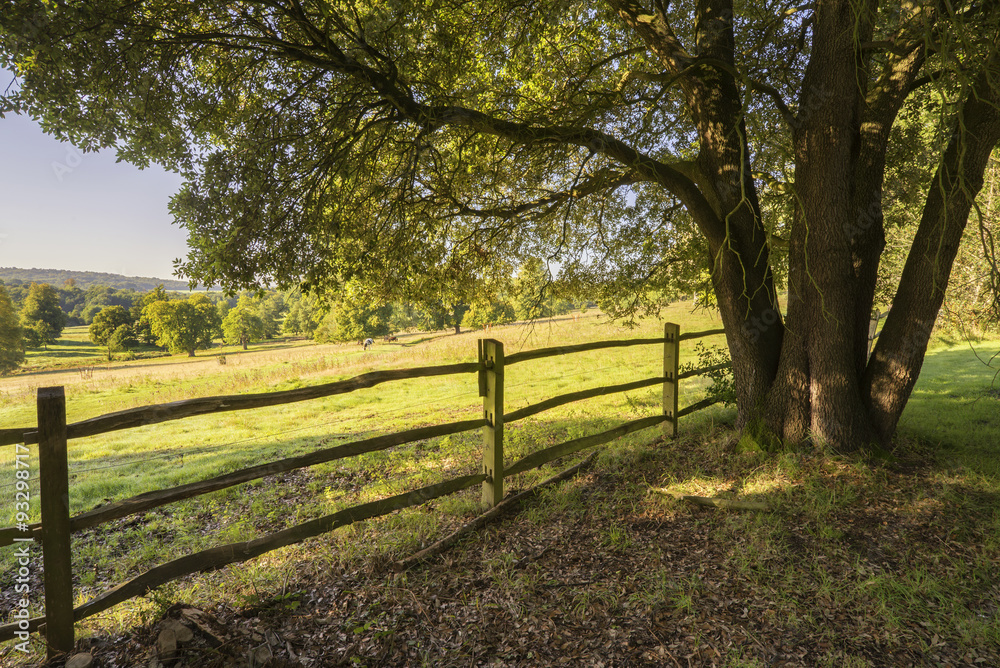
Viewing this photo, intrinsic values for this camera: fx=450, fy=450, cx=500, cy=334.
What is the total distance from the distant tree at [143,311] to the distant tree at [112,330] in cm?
46

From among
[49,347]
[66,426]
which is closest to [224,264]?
[66,426]

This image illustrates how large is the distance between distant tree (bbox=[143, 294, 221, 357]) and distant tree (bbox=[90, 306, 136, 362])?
1.76 m

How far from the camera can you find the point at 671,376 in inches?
246

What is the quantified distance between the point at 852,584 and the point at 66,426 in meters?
5.13

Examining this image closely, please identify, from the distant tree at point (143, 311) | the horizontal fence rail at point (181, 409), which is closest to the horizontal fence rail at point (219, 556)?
the horizontal fence rail at point (181, 409)

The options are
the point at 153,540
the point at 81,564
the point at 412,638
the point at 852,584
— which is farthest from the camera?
the point at 153,540

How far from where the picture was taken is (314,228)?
5.23 metres

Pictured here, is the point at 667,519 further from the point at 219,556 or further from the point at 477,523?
the point at 219,556

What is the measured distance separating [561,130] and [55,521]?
16.3 feet

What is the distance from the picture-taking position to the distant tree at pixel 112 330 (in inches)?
806

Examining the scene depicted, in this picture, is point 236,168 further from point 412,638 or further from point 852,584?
point 852,584

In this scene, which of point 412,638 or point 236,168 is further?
point 236,168

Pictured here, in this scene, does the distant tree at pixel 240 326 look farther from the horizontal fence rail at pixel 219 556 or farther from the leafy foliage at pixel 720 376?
the horizontal fence rail at pixel 219 556

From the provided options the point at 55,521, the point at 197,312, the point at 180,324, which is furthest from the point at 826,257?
the point at 197,312
